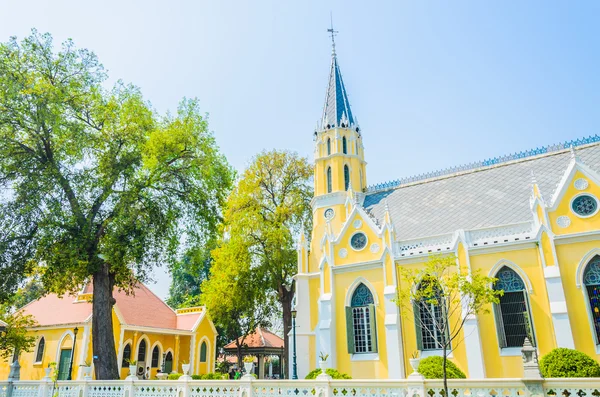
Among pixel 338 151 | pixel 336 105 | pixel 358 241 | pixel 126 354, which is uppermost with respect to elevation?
pixel 336 105

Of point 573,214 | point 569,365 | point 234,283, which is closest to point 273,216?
point 234,283

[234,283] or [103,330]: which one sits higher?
[234,283]

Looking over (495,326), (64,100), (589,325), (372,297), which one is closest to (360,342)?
(372,297)

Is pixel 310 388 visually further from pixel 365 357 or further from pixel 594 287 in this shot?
pixel 594 287

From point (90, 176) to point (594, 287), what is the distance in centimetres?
1994

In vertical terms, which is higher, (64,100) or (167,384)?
(64,100)

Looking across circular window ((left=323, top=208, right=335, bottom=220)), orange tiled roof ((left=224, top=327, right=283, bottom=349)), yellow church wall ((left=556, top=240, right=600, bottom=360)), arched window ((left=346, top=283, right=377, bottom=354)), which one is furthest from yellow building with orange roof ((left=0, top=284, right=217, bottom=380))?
yellow church wall ((left=556, top=240, right=600, bottom=360))

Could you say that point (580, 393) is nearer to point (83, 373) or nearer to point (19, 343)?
point (83, 373)

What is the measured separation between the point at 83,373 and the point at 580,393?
582 inches

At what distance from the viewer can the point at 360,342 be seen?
66.7 ft

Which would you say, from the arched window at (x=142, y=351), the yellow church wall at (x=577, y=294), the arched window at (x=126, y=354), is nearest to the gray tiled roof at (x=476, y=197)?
the yellow church wall at (x=577, y=294)

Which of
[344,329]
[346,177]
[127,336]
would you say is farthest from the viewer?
[346,177]

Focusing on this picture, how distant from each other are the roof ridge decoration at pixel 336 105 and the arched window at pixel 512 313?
13999 millimetres

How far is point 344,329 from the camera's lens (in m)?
20.8
